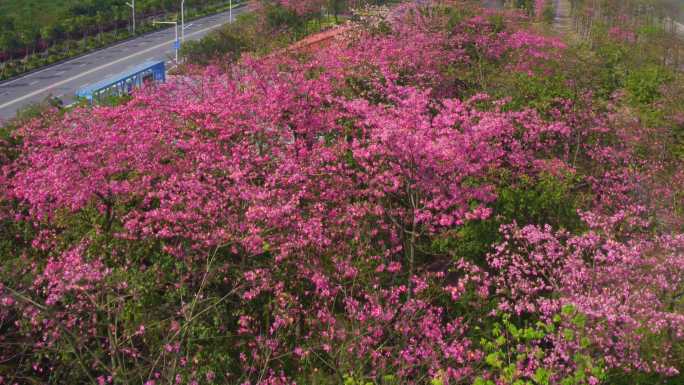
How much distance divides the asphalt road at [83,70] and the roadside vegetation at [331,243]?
79.2ft

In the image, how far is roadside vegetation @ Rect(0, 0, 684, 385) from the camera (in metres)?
8.36

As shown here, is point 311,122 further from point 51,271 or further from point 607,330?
point 607,330

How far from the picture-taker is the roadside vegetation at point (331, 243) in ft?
27.4

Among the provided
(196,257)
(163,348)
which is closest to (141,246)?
(196,257)

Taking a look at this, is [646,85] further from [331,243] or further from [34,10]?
[34,10]

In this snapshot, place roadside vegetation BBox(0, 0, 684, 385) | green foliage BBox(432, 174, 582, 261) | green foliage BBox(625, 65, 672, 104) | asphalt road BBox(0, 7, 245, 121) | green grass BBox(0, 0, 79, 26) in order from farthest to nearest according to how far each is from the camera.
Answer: green grass BBox(0, 0, 79, 26)
asphalt road BBox(0, 7, 245, 121)
green foliage BBox(625, 65, 672, 104)
green foliage BBox(432, 174, 582, 261)
roadside vegetation BBox(0, 0, 684, 385)

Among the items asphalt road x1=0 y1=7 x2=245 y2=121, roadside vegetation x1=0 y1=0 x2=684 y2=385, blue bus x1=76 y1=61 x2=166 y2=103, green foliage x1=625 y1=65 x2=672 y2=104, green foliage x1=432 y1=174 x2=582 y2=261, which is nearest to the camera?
roadside vegetation x1=0 y1=0 x2=684 y2=385

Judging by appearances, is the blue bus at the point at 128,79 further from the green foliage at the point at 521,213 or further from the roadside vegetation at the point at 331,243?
the green foliage at the point at 521,213

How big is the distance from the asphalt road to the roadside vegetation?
2415 centimetres

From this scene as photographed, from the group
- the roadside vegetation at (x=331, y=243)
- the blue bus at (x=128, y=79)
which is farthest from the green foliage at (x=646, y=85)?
the blue bus at (x=128, y=79)

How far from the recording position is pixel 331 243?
10.4 metres

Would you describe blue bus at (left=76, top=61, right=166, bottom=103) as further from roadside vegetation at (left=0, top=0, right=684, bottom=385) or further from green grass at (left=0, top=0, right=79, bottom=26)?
green grass at (left=0, top=0, right=79, bottom=26)

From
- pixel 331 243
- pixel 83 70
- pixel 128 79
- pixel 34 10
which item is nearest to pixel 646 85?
pixel 331 243

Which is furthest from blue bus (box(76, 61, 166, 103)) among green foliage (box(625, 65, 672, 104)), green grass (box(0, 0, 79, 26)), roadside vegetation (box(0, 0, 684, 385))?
green foliage (box(625, 65, 672, 104))
